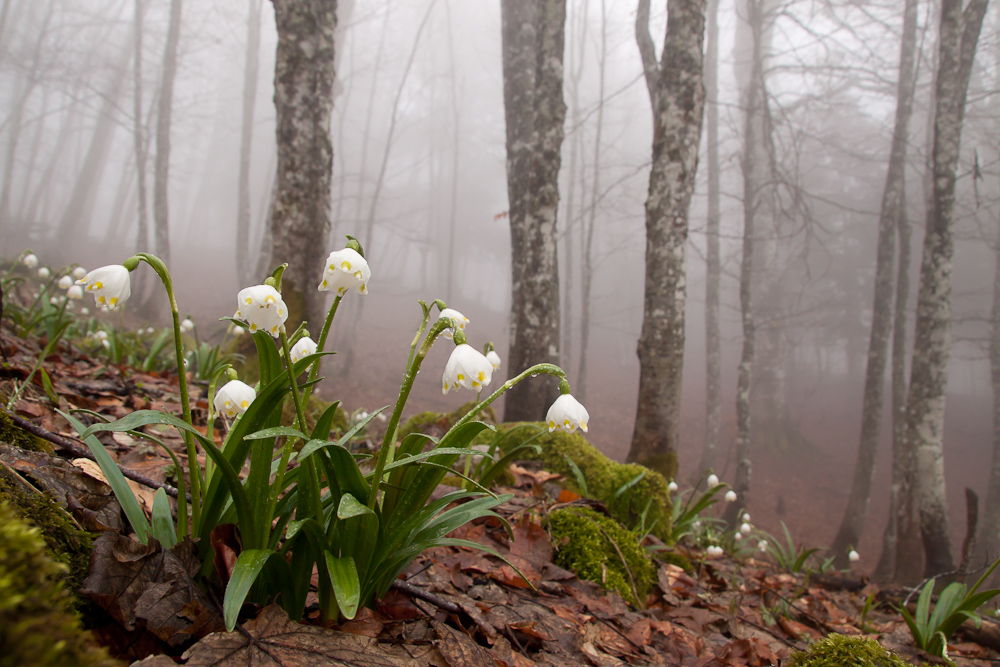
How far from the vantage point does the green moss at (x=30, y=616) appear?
400 millimetres

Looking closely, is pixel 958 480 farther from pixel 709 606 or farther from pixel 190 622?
pixel 190 622

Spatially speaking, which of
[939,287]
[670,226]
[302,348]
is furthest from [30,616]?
[939,287]

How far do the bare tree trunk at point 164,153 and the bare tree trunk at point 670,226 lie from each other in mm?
10675

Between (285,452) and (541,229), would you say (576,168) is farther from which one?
(285,452)

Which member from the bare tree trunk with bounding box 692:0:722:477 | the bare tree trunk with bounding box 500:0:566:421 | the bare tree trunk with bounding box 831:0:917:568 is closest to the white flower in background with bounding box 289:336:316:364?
the bare tree trunk with bounding box 500:0:566:421

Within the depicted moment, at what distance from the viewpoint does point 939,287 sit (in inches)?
263

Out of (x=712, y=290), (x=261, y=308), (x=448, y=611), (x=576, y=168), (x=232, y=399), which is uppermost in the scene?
(x=576, y=168)

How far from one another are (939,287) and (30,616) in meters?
8.85

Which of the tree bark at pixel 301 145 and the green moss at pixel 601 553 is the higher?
the tree bark at pixel 301 145

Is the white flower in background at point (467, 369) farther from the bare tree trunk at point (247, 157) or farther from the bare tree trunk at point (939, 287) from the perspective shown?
the bare tree trunk at point (247, 157)

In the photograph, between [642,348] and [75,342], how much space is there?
6056 mm

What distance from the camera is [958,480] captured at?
1764 centimetres

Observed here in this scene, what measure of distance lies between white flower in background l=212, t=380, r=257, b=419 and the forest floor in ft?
1.24

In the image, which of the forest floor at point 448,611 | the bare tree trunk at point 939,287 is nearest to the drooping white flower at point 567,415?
the forest floor at point 448,611
